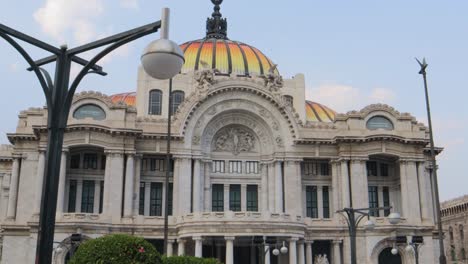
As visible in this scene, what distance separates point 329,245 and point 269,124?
1357 cm

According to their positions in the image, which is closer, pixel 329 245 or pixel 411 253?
pixel 411 253

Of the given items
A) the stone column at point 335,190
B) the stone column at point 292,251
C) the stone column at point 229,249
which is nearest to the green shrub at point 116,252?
Result: the stone column at point 229,249

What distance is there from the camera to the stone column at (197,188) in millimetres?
51969

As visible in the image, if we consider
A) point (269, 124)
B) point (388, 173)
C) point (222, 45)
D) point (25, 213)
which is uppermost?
point (222, 45)

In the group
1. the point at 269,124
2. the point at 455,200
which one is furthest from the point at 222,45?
the point at 455,200

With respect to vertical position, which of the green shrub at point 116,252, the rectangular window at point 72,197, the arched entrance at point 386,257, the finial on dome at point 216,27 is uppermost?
the finial on dome at point 216,27

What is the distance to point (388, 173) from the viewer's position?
2266 inches

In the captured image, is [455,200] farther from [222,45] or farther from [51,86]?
[51,86]

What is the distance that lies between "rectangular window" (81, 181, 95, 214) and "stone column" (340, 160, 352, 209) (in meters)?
24.3

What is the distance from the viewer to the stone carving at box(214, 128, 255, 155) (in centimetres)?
5597

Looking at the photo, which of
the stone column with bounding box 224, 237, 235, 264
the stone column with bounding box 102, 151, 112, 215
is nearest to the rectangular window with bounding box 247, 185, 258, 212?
the stone column with bounding box 224, 237, 235, 264

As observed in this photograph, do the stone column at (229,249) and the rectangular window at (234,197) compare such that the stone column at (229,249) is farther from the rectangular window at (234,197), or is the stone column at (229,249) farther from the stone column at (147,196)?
the stone column at (147,196)

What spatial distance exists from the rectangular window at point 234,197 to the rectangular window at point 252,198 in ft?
3.34

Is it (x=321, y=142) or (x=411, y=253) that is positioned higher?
(x=321, y=142)
